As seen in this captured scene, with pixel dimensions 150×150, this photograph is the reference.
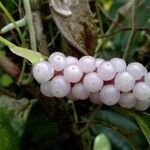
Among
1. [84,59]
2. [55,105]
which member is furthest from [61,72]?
[55,105]

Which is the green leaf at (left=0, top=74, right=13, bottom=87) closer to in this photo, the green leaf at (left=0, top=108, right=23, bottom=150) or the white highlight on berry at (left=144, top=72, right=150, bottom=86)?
the green leaf at (left=0, top=108, right=23, bottom=150)

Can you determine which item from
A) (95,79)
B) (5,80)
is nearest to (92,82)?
(95,79)

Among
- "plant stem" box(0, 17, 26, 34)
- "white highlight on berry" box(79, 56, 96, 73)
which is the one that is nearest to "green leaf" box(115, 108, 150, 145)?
"white highlight on berry" box(79, 56, 96, 73)

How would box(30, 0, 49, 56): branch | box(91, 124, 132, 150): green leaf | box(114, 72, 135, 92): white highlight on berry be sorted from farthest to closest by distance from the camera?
box(91, 124, 132, 150): green leaf < box(30, 0, 49, 56): branch < box(114, 72, 135, 92): white highlight on berry

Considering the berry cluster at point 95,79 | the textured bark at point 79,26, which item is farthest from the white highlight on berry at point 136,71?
the textured bark at point 79,26

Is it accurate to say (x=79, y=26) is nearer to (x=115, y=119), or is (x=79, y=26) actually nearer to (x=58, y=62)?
(x=58, y=62)

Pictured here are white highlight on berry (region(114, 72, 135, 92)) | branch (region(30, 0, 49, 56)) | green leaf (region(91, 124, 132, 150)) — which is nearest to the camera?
white highlight on berry (region(114, 72, 135, 92))
